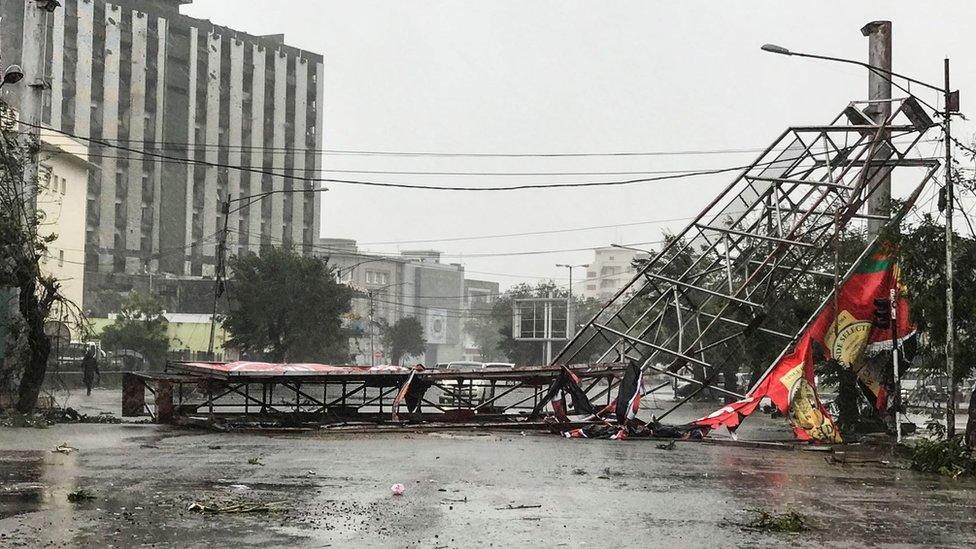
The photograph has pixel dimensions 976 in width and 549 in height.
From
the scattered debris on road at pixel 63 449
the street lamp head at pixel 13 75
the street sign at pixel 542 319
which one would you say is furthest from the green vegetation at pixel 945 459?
the street sign at pixel 542 319

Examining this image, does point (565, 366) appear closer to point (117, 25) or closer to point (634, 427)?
point (634, 427)

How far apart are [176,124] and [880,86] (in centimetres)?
10193

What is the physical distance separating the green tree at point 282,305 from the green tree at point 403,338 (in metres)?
55.9

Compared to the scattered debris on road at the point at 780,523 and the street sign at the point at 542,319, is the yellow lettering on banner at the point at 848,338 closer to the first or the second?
the scattered debris on road at the point at 780,523

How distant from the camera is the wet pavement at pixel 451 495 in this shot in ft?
34.7

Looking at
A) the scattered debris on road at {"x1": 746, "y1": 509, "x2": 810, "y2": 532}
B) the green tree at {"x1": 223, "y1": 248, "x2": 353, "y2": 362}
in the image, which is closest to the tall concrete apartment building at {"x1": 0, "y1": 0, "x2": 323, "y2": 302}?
the green tree at {"x1": 223, "y1": 248, "x2": 353, "y2": 362}

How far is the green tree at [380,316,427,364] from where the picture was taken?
128m

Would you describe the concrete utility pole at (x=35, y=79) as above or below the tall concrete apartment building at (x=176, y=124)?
below

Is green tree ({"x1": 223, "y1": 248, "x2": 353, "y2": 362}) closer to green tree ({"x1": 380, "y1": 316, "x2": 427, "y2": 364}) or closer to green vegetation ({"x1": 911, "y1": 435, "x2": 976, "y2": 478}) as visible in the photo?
green vegetation ({"x1": 911, "y1": 435, "x2": 976, "y2": 478})

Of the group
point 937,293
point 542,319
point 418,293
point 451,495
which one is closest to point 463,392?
point 937,293

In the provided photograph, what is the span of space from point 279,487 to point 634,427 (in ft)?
42.2

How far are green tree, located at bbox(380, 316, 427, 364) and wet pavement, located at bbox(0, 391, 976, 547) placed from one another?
105 metres

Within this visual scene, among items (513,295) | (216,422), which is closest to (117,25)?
(513,295)

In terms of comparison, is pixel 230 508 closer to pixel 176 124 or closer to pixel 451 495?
pixel 451 495
